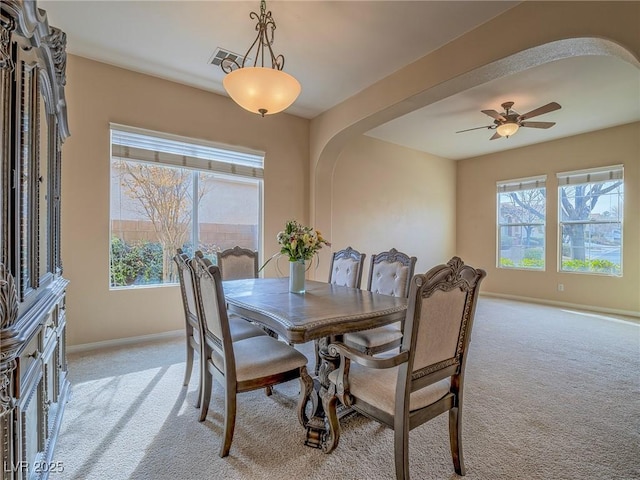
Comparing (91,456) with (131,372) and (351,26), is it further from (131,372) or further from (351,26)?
(351,26)

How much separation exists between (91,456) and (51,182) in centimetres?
162

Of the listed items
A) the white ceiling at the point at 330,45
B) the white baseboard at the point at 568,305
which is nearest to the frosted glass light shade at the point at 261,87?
the white ceiling at the point at 330,45

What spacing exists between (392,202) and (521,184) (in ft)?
8.84

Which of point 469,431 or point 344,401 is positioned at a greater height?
point 344,401

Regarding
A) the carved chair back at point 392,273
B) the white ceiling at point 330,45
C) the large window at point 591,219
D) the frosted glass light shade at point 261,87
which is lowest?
the carved chair back at point 392,273

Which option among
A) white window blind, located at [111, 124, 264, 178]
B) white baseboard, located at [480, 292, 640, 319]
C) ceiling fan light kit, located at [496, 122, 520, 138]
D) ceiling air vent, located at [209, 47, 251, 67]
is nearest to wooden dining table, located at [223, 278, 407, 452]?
white window blind, located at [111, 124, 264, 178]

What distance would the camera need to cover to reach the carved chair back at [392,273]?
2.70m

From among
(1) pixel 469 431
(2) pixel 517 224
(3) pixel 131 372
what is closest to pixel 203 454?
(3) pixel 131 372

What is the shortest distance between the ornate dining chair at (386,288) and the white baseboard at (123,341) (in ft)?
7.60

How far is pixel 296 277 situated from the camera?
2445 millimetres

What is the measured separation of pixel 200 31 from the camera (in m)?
2.77

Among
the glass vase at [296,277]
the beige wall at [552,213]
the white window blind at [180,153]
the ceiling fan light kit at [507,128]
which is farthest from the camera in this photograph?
the beige wall at [552,213]

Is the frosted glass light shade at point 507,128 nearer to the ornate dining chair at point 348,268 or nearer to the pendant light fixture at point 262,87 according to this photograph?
the ornate dining chair at point 348,268

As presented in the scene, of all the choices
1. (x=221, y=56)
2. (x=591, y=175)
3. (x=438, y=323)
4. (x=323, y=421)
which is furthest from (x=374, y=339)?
(x=591, y=175)
